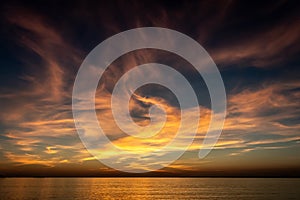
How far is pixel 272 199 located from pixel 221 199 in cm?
1749

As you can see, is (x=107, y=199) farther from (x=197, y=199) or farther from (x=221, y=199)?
(x=221, y=199)

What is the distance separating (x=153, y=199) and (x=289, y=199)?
4821 centimetres

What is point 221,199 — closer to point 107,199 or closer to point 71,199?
point 107,199

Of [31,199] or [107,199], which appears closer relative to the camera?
[31,199]

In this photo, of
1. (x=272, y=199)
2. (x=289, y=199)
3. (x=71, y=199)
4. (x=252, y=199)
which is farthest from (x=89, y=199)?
(x=289, y=199)

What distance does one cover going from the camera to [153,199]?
337 ft

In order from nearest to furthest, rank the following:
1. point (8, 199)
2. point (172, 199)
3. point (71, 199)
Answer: point (8, 199)
point (71, 199)
point (172, 199)

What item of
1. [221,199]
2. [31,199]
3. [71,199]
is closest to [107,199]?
[71,199]

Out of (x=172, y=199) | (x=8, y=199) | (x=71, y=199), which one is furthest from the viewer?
→ (x=172, y=199)

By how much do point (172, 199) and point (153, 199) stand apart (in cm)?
719

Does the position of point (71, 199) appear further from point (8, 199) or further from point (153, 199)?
point (153, 199)

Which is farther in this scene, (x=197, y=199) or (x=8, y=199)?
(x=197, y=199)

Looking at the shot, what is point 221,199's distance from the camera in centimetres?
10244

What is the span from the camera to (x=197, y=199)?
333 feet
